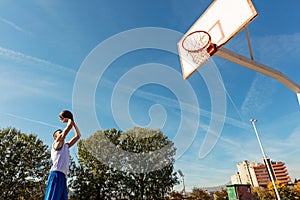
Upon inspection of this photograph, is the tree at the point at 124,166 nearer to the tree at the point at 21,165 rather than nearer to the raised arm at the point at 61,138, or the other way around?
the tree at the point at 21,165

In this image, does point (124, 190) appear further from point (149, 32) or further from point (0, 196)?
point (149, 32)

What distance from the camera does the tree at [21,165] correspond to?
16.4 m

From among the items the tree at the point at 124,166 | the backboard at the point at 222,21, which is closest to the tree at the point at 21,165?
the tree at the point at 124,166

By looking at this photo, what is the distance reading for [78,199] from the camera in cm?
1927

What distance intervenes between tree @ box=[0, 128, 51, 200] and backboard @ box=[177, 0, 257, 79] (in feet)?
57.6

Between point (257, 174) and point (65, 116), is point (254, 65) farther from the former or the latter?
point (257, 174)

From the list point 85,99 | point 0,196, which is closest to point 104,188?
point 0,196

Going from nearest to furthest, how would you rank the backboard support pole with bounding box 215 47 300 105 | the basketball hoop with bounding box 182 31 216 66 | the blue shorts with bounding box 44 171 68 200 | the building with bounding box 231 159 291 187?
the blue shorts with bounding box 44 171 68 200 → the backboard support pole with bounding box 215 47 300 105 → the basketball hoop with bounding box 182 31 216 66 → the building with bounding box 231 159 291 187

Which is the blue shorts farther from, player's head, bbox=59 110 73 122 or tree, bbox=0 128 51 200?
tree, bbox=0 128 51 200

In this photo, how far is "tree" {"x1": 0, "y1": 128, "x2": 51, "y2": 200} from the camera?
645 inches

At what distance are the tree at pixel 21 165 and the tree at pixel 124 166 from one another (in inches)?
131

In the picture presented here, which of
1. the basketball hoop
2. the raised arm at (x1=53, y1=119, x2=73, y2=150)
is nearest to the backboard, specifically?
the basketball hoop

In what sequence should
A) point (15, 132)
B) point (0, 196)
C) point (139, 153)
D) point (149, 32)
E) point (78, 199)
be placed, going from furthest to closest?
1. point (139, 153)
2. point (78, 199)
3. point (15, 132)
4. point (0, 196)
5. point (149, 32)

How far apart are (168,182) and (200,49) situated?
19.4m
